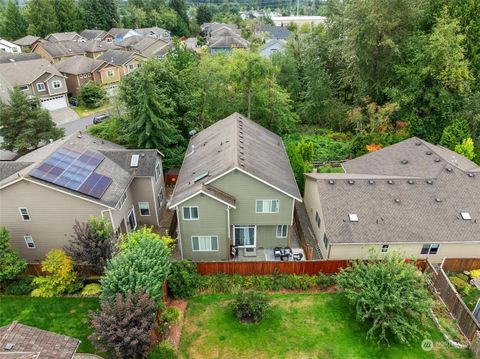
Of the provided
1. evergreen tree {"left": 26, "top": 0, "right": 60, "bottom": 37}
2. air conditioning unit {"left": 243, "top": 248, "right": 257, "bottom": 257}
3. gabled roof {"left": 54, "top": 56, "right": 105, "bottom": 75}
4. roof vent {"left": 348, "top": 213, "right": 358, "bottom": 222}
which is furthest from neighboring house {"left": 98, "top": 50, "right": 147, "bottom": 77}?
roof vent {"left": 348, "top": 213, "right": 358, "bottom": 222}

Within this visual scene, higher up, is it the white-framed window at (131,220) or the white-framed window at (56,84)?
the white-framed window at (56,84)

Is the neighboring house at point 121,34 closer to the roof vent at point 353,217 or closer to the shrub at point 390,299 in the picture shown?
the roof vent at point 353,217

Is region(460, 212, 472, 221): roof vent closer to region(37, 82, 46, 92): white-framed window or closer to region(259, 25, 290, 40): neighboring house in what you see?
region(37, 82, 46, 92): white-framed window

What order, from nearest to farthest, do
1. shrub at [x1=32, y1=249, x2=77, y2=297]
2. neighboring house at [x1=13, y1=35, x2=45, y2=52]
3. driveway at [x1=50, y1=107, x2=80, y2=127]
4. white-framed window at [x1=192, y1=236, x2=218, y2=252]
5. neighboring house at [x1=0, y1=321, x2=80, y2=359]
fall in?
neighboring house at [x1=0, y1=321, x2=80, y2=359] < shrub at [x1=32, y1=249, x2=77, y2=297] < white-framed window at [x1=192, y1=236, x2=218, y2=252] < driveway at [x1=50, y1=107, x2=80, y2=127] < neighboring house at [x1=13, y1=35, x2=45, y2=52]

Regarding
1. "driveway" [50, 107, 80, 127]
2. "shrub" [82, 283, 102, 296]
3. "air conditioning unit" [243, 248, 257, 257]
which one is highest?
"shrub" [82, 283, 102, 296]

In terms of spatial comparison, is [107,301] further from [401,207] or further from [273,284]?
[401,207]

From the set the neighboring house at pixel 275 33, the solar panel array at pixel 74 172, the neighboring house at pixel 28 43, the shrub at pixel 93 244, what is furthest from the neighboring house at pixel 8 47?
the shrub at pixel 93 244
